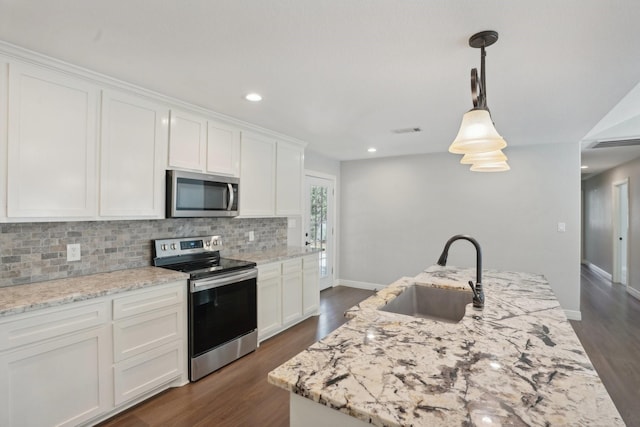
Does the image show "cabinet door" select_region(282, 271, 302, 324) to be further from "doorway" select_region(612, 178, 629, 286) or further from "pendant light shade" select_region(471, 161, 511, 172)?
"doorway" select_region(612, 178, 629, 286)

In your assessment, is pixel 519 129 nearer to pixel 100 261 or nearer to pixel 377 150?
pixel 377 150

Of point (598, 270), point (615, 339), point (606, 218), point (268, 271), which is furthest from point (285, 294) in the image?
point (598, 270)

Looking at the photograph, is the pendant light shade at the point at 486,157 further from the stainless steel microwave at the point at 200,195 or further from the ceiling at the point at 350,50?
the stainless steel microwave at the point at 200,195

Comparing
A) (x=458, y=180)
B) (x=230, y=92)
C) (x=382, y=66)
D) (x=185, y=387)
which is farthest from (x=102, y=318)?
(x=458, y=180)

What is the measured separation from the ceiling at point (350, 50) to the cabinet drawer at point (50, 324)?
1.52 meters

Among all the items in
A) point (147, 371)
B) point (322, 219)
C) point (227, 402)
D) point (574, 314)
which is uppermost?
point (322, 219)

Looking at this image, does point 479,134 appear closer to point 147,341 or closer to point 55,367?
point 147,341

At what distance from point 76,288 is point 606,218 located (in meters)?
8.99

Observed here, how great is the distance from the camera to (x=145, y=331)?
2.21 m

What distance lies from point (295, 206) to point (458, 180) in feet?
8.21

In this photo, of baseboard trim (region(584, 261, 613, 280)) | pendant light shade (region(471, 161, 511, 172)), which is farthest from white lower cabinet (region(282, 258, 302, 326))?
baseboard trim (region(584, 261, 613, 280))

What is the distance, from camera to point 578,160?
4.03 metres

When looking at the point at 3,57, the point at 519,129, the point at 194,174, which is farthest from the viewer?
the point at 519,129

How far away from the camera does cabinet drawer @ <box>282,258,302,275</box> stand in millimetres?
3488
